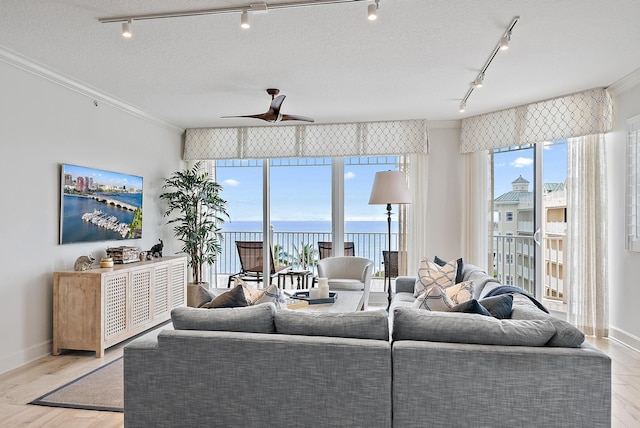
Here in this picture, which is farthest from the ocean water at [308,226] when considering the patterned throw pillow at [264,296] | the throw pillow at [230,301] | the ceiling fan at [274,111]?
the throw pillow at [230,301]

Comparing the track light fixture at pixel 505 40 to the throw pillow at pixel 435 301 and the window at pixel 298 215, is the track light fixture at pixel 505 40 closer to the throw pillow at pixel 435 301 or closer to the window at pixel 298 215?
the throw pillow at pixel 435 301

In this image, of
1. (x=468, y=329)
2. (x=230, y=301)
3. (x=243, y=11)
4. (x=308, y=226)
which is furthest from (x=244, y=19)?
(x=308, y=226)

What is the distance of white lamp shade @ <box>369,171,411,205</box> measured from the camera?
15.8 ft

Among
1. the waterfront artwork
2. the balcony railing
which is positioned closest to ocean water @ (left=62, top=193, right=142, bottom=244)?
the waterfront artwork

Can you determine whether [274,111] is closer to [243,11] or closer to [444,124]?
[243,11]

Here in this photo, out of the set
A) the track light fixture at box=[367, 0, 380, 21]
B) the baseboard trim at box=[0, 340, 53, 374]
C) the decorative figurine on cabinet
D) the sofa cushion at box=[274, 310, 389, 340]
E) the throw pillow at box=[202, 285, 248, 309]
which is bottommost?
the baseboard trim at box=[0, 340, 53, 374]

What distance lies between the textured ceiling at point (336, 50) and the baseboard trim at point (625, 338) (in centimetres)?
250

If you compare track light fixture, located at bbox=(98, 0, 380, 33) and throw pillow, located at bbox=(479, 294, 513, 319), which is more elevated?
track light fixture, located at bbox=(98, 0, 380, 33)

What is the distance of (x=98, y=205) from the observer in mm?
4523

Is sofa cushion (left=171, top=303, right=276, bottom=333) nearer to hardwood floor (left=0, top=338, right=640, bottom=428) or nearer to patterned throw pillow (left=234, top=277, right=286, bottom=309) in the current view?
patterned throw pillow (left=234, top=277, right=286, bottom=309)

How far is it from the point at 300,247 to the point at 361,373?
18.2 ft

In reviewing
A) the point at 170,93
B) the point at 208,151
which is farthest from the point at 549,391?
the point at 208,151

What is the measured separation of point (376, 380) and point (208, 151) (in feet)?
16.6

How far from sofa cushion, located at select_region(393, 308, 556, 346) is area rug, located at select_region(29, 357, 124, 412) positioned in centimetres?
199
